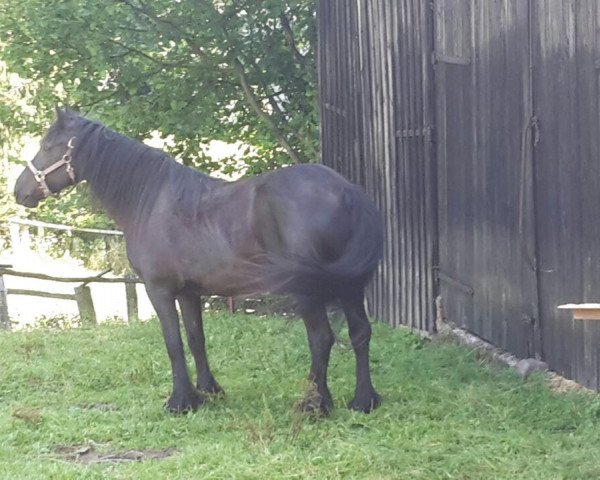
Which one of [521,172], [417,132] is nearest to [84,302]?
[417,132]

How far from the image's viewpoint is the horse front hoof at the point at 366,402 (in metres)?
6.38

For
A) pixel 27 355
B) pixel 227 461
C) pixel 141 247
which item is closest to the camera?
pixel 227 461

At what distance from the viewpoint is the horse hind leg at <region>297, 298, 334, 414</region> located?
6129 mm

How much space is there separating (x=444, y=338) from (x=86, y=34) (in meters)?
5.29

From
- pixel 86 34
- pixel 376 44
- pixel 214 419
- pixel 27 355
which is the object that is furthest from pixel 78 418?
pixel 86 34

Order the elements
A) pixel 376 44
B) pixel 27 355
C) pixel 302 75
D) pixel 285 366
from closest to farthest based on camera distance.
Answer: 1. pixel 285 366
2. pixel 27 355
3. pixel 376 44
4. pixel 302 75

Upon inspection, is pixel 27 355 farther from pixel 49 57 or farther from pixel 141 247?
pixel 49 57

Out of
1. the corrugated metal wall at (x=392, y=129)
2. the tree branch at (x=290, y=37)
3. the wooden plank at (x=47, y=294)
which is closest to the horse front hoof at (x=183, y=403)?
the corrugated metal wall at (x=392, y=129)

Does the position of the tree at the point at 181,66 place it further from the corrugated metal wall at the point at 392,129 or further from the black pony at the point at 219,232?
the black pony at the point at 219,232

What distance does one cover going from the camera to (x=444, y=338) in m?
8.40

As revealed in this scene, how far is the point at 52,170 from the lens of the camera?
282 inches

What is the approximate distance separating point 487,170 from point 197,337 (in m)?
2.44

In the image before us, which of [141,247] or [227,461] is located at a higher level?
[141,247]

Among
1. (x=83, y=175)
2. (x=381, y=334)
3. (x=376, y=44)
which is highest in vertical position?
(x=376, y=44)
